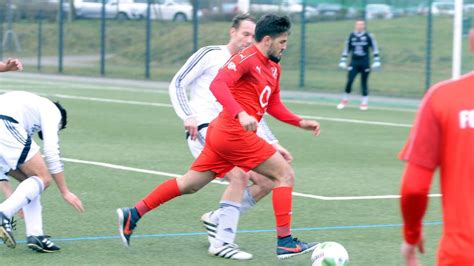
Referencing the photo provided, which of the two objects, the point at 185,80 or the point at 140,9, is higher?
the point at 185,80

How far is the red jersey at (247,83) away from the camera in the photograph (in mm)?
7609

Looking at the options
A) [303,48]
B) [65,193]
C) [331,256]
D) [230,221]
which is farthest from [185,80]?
[303,48]

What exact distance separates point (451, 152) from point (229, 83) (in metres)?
3.54

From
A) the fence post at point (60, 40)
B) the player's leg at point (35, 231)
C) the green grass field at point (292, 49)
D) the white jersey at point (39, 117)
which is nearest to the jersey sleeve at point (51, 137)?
the white jersey at point (39, 117)

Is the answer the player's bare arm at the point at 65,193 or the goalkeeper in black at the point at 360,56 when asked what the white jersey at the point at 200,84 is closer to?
the player's bare arm at the point at 65,193

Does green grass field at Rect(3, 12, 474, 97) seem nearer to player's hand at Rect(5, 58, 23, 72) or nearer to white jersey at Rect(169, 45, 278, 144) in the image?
white jersey at Rect(169, 45, 278, 144)

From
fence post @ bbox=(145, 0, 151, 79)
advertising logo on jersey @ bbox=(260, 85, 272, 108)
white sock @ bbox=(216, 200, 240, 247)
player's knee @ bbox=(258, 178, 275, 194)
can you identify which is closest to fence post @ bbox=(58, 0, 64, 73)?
fence post @ bbox=(145, 0, 151, 79)

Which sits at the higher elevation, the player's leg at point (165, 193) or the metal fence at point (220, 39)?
the player's leg at point (165, 193)

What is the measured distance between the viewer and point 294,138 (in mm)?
17000

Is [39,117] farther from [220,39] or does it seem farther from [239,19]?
[220,39]

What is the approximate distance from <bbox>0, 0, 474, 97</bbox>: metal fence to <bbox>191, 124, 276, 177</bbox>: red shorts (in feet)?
60.1

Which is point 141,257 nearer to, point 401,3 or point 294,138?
point 294,138

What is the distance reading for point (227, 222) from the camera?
26.6 ft

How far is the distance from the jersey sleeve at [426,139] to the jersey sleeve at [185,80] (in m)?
4.54
